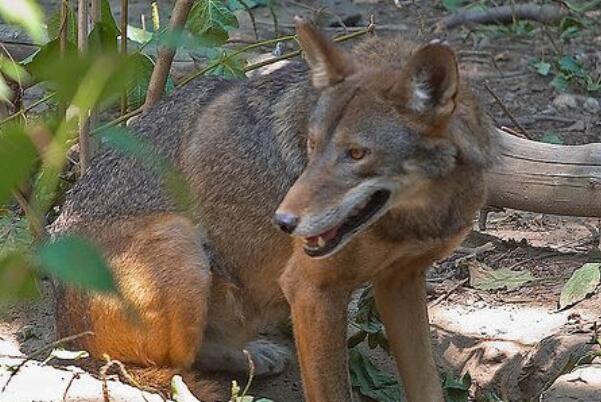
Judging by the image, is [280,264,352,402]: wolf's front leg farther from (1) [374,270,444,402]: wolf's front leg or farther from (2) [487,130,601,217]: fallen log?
(2) [487,130,601,217]: fallen log

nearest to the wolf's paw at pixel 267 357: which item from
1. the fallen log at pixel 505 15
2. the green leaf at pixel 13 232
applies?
the green leaf at pixel 13 232

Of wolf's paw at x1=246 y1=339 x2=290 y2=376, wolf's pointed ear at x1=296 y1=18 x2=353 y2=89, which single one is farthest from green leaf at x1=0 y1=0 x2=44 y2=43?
wolf's paw at x1=246 y1=339 x2=290 y2=376

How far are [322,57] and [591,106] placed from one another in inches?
208

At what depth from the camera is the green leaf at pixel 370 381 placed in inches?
216

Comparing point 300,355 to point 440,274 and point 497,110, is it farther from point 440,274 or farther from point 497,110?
point 497,110

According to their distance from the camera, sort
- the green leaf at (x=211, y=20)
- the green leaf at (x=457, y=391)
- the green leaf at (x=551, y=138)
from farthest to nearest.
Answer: the green leaf at (x=551, y=138), the green leaf at (x=211, y=20), the green leaf at (x=457, y=391)

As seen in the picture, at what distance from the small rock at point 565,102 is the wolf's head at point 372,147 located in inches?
200

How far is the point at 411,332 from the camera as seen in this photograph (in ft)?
16.8

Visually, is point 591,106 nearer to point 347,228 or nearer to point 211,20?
point 211,20

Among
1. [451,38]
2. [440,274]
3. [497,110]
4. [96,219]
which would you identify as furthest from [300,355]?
[451,38]

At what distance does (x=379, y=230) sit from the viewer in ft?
14.6

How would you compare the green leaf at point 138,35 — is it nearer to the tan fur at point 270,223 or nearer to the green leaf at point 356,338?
the tan fur at point 270,223

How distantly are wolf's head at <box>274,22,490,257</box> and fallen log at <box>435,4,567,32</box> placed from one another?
659 centimetres

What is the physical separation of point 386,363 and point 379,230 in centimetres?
163
